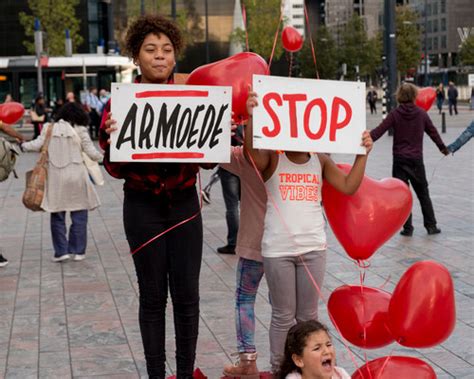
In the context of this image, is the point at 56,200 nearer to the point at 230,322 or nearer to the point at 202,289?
the point at 202,289

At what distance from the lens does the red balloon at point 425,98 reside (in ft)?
32.6

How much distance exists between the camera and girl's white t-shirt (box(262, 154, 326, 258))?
4.62 metres

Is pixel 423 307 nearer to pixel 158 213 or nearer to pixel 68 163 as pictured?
pixel 158 213

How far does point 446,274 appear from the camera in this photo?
13.6ft

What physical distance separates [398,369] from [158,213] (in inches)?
52.9

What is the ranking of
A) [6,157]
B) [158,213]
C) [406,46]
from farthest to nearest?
[406,46] < [6,157] < [158,213]

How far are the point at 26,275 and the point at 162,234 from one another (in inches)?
175

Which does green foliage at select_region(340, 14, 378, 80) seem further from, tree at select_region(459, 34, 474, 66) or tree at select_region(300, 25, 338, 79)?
tree at select_region(459, 34, 474, 66)

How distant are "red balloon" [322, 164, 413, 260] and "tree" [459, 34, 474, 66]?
7021 centimetres

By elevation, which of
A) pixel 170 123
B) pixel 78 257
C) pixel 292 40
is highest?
pixel 292 40

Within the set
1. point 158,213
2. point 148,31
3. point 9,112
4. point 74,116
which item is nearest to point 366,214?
point 158,213

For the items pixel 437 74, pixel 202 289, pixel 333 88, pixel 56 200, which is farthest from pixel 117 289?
pixel 437 74

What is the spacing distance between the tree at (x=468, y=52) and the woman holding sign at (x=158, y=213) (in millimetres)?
70521

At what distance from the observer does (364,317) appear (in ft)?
14.3
